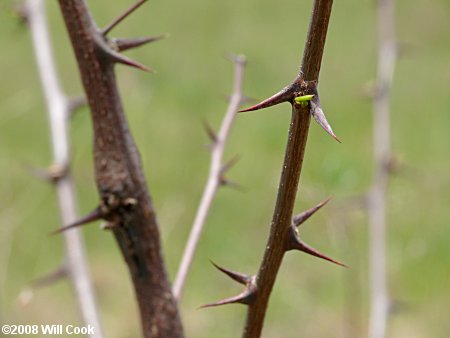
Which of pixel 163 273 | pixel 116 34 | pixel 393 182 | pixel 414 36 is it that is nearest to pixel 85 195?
pixel 116 34

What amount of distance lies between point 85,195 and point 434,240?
82 centimetres

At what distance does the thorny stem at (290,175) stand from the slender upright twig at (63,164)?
0.22 metres

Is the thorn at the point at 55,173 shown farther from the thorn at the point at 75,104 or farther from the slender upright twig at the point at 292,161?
the slender upright twig at the point at 292,161

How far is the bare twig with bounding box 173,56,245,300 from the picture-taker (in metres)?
0.52

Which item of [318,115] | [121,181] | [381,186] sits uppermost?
[318,115]

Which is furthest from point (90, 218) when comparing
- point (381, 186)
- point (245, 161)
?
point (245, 161)

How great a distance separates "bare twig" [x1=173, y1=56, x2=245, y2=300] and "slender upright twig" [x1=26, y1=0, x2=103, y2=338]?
89mm

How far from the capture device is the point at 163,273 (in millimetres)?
475

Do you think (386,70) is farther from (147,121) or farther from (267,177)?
(147,121)

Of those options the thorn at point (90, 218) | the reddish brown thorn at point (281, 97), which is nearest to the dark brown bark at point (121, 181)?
the thorn at point (90, 218)

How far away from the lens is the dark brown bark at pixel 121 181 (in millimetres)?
420

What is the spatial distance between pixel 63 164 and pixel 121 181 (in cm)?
19

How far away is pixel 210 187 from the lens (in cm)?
56

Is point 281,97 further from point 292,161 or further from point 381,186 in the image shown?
point 381,186
